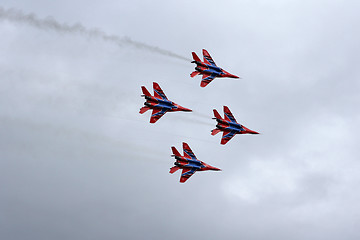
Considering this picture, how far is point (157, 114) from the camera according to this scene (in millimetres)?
154875

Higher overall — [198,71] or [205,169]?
[198,71]

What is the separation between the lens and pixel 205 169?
514 feet

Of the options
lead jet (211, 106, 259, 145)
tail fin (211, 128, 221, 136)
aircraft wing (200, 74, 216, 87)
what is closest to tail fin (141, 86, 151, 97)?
aircraft wing (200, 74, 216, 87)

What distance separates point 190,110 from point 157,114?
6642 millimetres

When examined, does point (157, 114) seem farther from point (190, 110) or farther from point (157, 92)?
point (190, 110)

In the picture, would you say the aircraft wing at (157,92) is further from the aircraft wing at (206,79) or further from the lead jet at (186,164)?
the lead jet at (186,164)

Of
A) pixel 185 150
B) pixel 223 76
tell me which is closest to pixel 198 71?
pixel 223 76

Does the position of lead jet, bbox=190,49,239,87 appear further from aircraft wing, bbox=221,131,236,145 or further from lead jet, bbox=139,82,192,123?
aircraft wing, bbox=221,131,236,145

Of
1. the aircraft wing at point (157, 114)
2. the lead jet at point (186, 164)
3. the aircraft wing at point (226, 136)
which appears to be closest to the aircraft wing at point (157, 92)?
the aircraft wing at point (157, 114)

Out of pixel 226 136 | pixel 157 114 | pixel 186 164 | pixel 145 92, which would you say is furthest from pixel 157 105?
pixel 226 136

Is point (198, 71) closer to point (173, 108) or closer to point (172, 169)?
point (173, 108)

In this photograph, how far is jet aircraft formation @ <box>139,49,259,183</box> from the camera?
15325cm

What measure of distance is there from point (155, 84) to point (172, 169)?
1794 centimetres

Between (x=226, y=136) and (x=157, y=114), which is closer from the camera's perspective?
(x=157, y=114)
